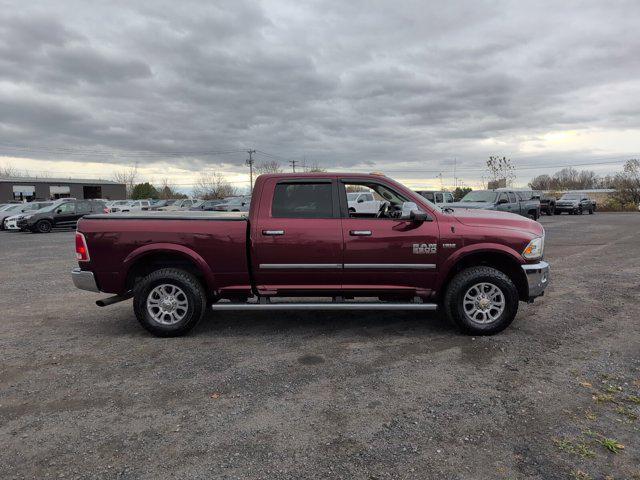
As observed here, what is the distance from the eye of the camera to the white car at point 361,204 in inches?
205

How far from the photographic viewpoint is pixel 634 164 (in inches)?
2303

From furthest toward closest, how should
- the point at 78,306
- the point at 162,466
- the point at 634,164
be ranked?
1. the point at 634,164
2. the point at 78,306
3. the point at 162,466

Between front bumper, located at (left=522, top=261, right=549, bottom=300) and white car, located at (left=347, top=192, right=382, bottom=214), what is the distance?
188 cm

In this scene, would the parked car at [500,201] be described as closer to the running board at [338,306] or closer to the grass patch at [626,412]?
the running board at [338,306]

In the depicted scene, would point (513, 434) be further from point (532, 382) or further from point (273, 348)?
point (273, 348)

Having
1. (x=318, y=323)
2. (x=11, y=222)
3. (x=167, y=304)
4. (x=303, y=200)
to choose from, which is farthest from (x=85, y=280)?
(x=11, y=222)

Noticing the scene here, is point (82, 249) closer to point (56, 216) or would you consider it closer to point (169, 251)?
point (169, 251)

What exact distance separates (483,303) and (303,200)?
2.43m

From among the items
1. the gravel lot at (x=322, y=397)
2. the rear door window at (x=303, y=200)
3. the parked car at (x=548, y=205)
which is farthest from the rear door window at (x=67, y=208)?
the parked car at (x=548, y=205)

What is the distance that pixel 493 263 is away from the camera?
5473mm

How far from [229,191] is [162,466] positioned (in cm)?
9411

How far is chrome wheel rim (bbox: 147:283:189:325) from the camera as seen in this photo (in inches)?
206

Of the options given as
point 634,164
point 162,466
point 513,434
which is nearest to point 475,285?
point 513,434

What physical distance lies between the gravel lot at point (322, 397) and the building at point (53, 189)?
231 ft
